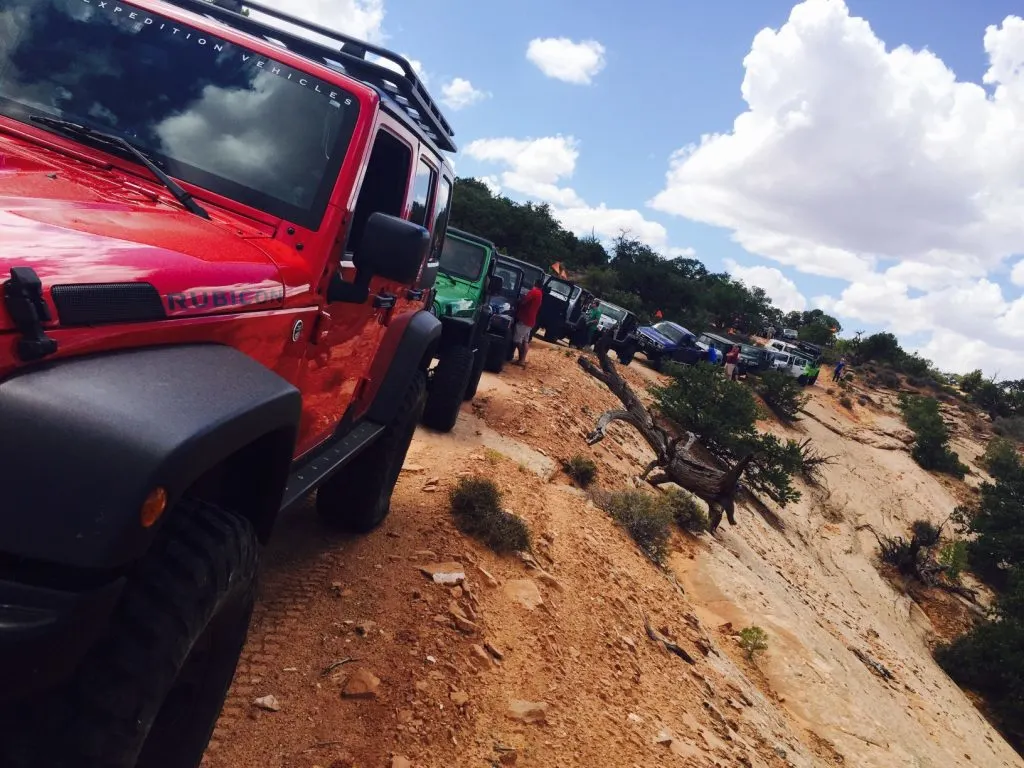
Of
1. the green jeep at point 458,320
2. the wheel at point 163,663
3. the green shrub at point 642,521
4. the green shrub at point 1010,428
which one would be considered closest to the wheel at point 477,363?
the green jeep at point 458,320

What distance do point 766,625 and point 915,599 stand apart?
36.5 ft

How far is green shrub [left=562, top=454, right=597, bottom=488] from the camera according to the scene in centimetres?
806

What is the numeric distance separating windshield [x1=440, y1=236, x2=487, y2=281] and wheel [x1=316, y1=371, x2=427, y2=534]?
441 centimetres

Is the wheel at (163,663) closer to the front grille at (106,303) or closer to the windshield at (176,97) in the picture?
the front grille at (106,303)

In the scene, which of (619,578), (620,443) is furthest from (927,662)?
(619,578)

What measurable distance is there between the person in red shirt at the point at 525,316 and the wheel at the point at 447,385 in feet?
16.7

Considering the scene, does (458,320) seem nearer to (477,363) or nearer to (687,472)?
(477,363)

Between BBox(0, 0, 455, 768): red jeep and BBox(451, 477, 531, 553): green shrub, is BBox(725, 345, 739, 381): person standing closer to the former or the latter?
BBox(451, 477, 531, 553): green shrub

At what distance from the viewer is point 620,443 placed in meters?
11.8

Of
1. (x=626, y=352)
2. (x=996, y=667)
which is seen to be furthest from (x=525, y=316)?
(x=996, y=667)

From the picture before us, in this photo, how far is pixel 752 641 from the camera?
6859 millimetres

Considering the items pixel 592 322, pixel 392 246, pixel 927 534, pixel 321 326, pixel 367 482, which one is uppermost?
pixel 392 246

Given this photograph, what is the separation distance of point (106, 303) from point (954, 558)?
2102 centimetres

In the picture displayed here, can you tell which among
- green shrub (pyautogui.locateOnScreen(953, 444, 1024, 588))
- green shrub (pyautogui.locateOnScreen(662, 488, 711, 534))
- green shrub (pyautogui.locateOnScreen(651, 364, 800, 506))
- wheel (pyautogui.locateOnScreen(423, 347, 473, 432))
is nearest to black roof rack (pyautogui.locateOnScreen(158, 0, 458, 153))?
wheel (pyautogui.locateOnScreen(423, 347, 473, 432))
